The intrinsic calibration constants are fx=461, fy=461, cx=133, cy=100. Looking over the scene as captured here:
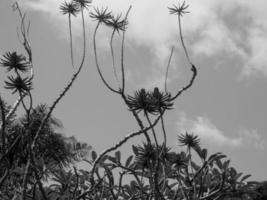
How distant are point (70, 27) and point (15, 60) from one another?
155 cm

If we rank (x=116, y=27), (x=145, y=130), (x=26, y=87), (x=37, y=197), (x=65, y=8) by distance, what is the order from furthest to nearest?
(x=65, y=8) → (x=116, y=27) → (x=37, y=197) → (x=26, y=87) → (x=145, y=130)

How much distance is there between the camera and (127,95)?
3.89 m

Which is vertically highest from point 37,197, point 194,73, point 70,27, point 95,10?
point 95,10

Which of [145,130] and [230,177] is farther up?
[230,177]

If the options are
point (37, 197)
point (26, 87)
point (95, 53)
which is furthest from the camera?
point (95, 53)

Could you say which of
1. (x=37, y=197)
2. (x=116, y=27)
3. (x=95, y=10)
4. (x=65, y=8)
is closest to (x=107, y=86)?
(x=37, y=197)

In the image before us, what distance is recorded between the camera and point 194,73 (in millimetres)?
3795

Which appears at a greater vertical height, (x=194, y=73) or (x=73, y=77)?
(x=73, y=77)

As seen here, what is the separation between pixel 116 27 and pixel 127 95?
1.90 metres

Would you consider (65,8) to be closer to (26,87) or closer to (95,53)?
(95,53)

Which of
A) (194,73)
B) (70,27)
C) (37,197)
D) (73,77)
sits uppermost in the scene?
(70,27)

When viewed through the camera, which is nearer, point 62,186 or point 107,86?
point 107,86

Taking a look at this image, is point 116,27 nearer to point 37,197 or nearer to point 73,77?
point 73,77

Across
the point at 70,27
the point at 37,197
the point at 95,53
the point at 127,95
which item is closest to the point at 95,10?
the point at 70,27
